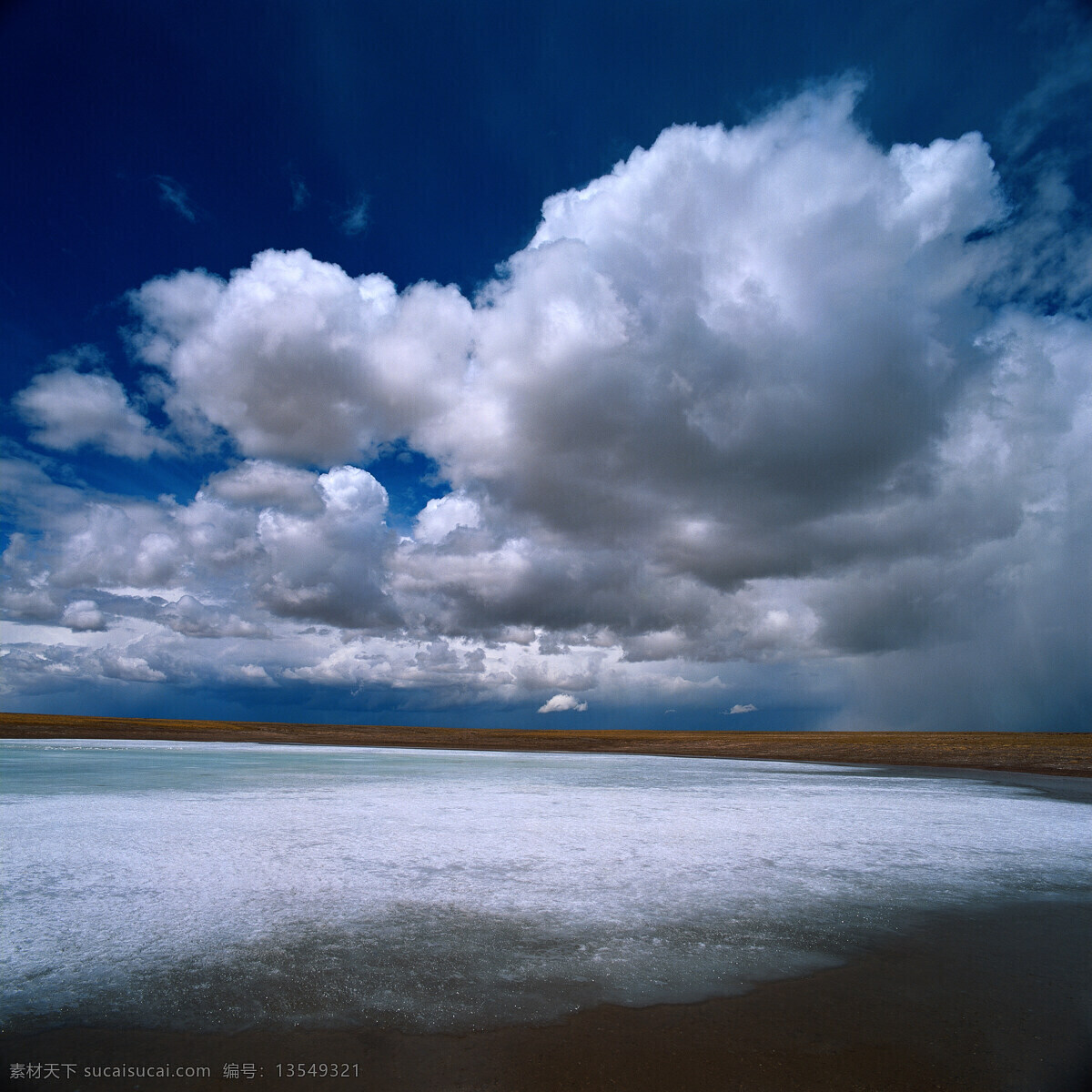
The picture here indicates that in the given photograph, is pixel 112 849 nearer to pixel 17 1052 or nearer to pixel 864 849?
pixel 17 1052

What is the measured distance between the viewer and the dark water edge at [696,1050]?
149 inches

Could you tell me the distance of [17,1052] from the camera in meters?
4.00

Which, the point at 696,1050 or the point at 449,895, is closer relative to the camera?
the point at 696,1050

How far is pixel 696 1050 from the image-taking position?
412cm

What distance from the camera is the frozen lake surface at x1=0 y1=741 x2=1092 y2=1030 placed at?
191 inches

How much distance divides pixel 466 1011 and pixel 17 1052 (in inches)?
105

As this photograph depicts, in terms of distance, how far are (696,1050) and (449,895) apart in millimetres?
3774

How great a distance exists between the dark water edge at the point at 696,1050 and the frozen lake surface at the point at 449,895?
0.26 metres

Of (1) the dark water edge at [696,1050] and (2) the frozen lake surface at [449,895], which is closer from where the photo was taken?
(1) the dark water edge at [696,1050]

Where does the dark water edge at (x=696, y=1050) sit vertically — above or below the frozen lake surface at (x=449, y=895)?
below

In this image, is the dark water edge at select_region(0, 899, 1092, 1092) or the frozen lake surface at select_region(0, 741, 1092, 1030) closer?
the dark water edge at select_region(0, 899, 1092, 1092)

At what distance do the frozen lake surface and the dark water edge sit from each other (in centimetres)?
26

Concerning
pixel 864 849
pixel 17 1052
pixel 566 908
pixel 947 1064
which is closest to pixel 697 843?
pixel 864 849

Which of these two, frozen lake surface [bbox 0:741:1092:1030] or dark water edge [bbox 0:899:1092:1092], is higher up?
frozen lake surface [bbox 0:741:1092:1030]
